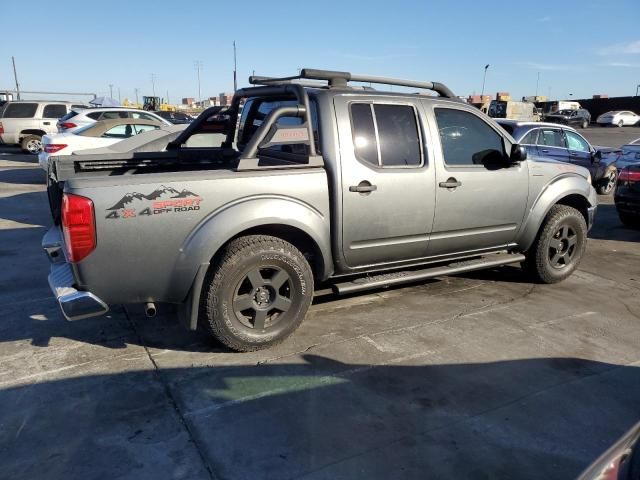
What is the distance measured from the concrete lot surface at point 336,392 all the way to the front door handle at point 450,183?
116 centimetres

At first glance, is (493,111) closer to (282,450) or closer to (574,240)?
(574,240)

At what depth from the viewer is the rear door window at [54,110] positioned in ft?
62.5

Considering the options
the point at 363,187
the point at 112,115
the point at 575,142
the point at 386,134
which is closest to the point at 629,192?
the point at 575,142

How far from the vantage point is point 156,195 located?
3.26 meters

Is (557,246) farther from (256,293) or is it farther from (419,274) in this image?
(256,293)

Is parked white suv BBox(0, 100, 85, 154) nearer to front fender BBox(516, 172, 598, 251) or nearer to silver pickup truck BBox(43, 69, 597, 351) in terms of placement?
silver pickup truck BBox(43, 69, 597, 351)

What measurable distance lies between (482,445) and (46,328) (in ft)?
11.3

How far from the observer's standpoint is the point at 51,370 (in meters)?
3.47

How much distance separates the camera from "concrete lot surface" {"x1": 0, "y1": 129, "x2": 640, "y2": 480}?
263 cm

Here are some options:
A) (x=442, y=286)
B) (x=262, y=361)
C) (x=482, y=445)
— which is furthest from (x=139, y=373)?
(x=442, y=286)

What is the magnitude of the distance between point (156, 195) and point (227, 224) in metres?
0.51

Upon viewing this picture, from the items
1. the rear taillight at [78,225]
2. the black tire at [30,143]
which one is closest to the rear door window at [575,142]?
the rear taillight at [78,225]

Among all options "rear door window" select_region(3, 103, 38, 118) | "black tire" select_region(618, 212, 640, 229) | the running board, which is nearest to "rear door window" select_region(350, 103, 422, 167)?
the running board

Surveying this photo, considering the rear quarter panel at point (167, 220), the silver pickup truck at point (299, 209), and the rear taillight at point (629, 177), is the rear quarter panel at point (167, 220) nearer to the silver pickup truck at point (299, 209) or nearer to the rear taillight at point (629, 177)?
the silver pickup truck at point (299, 209)
